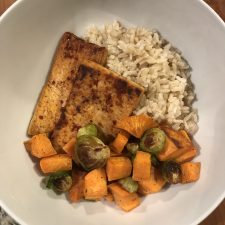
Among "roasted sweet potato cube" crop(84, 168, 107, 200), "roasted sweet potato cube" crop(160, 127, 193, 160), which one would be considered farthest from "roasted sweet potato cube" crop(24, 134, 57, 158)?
"roasted sweet potato cube" crop(160, 127, 193, 160)

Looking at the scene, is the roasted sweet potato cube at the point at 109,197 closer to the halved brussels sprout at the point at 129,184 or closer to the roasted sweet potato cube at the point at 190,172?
the halved brussels sprout at the point at 129,184

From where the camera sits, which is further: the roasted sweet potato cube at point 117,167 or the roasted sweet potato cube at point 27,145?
the roasted sweet potato cube at point 27,145

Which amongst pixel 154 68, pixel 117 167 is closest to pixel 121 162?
pixel 117 167

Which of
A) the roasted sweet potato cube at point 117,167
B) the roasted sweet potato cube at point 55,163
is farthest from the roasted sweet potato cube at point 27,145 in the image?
the roasted sweet potato cube at point 117,167

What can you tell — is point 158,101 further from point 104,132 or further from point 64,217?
point 64,217

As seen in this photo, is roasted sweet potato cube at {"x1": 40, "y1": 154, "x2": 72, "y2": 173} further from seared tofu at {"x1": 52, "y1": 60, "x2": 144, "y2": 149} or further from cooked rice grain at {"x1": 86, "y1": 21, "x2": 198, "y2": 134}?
cooked rice grain at {"x1": 86, "y1": 21, "x2": 198, "y2": 134}
